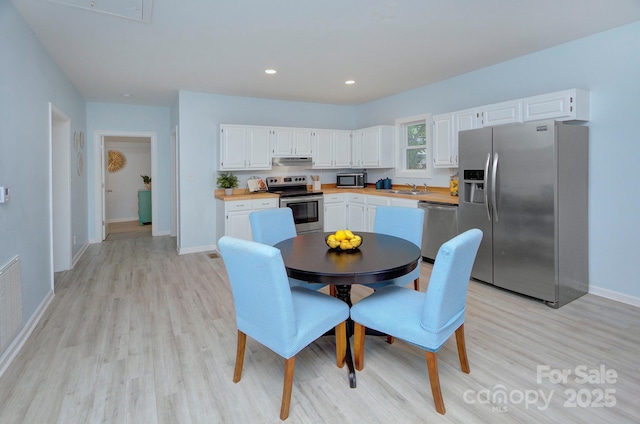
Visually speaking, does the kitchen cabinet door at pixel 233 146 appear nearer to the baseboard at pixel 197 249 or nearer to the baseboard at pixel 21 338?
the baseboard at pixel 197 249

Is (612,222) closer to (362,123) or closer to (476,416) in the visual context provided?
(476,416)

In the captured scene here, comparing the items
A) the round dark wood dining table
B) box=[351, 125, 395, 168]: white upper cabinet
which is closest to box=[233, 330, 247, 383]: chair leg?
the round dark wood dining table

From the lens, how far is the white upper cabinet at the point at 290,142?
566cm

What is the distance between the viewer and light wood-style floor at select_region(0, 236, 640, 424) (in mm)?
1819

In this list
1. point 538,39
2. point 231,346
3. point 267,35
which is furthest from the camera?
point 538,39

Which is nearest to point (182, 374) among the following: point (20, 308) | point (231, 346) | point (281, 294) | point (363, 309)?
point (231, 346)

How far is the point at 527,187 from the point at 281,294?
2682 millimetres

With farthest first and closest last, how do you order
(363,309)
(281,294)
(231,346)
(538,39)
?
(538,39), (231,346), (363,309), (281,294)

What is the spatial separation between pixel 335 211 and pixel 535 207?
3.17m

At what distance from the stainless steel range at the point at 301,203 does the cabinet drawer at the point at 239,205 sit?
495mm

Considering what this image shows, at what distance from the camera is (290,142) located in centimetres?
579

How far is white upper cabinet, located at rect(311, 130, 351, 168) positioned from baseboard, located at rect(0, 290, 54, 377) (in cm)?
411

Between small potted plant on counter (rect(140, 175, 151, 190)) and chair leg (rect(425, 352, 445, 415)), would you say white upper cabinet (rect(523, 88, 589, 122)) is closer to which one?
chair leg (rect(425, 352, 445, 415))

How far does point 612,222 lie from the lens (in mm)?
3279
